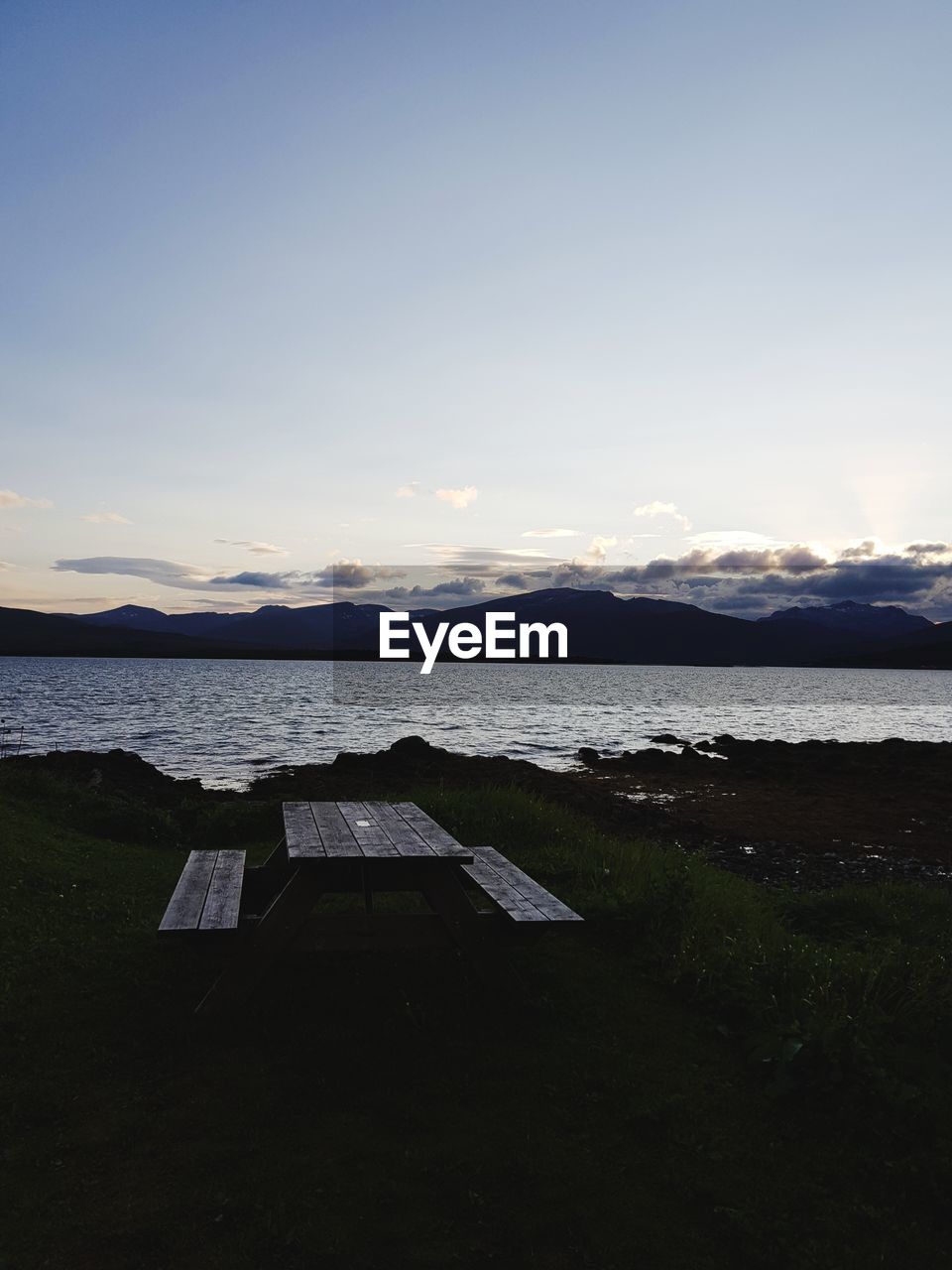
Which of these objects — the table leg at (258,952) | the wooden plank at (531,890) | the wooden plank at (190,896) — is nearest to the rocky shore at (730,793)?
the wooden plank at (531,890)

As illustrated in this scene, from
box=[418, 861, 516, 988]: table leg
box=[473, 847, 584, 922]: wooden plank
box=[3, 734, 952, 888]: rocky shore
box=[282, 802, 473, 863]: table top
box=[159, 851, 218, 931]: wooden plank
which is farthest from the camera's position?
box=[3, 734, 952, 888]: rocky shore

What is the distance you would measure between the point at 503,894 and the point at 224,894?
6.38ft

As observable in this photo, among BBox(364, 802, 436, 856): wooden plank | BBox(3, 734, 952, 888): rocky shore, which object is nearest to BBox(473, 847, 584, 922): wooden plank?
BBox(364, 802, 436, 856): wooden plank

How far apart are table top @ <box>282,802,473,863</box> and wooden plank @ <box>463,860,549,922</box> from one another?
0.50 metres

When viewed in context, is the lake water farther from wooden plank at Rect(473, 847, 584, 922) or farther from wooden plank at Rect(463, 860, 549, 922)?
wooden plank at Rect(463, 860, 549, 922)

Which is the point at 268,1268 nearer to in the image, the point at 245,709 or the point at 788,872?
the point at 788,872

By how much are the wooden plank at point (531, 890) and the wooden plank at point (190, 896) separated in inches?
86.8

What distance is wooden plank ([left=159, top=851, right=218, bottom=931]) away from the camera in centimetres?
504

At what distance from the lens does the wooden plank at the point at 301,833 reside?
5098 mm

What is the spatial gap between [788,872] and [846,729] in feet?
138

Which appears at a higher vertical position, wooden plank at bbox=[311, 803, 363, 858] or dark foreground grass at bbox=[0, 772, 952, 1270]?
wooden plank at bbox=[311, 803, 363, 858]

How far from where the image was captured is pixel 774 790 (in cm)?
2580

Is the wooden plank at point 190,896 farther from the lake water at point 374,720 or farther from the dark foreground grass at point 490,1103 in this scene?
the lake water at point 374,720

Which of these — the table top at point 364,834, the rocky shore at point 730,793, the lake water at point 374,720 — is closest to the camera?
the table top at point 364,834
